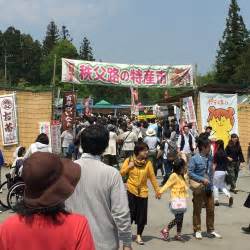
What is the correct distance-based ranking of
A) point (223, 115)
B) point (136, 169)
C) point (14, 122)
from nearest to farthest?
point (136, 169) < point (14, 122) < point (223, 115)

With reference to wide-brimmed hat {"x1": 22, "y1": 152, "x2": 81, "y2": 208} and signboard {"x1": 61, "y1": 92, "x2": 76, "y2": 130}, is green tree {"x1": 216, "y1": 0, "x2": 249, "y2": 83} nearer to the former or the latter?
signboard {"x1": 61, "y1": 92, "x2": 76, "y2": 130}

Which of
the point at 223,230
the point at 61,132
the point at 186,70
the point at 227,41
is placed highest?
the point at 227,41

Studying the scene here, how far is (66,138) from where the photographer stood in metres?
17.4

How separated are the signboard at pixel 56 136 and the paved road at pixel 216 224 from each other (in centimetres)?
517

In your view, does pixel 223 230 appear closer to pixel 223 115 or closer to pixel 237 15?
pixel 223 115

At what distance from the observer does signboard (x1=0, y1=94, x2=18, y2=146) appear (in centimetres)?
1731

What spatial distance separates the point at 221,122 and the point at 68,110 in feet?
17.3

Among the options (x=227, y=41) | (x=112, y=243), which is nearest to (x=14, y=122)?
(x=112, y=243)

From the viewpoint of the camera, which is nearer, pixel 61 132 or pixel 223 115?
pixel 61 132

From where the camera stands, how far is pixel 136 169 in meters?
8.14

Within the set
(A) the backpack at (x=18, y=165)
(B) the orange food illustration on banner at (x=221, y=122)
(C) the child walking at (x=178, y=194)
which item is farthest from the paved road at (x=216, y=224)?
(B) the orange food illustration on banner at (x=221, y=122)

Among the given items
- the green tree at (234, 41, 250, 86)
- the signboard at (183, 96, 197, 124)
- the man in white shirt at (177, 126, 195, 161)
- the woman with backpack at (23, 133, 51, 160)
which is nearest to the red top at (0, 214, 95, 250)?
the woman with backpack at (23, 133, 51, 160)

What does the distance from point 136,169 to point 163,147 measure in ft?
27.0

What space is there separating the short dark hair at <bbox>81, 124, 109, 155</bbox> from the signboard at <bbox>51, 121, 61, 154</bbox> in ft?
43.3
